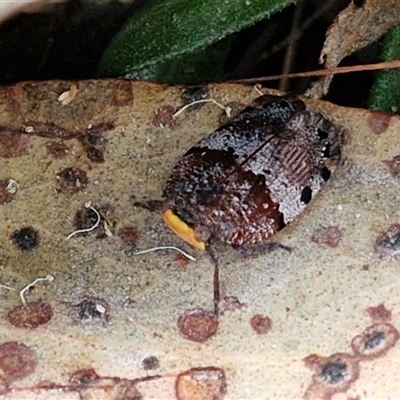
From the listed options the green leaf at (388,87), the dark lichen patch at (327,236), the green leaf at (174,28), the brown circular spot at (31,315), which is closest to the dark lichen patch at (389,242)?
the dark lichen patch at (327,236)

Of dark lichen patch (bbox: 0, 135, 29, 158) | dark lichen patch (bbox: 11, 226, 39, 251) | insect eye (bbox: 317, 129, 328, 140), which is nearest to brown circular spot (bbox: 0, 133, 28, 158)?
dark lichen patch (bbox: 0, 135, 29, 158)

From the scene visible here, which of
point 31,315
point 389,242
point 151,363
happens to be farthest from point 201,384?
point 389,242

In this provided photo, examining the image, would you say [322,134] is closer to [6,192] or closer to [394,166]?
[394,166]

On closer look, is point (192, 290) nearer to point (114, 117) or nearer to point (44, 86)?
point (114, 117)

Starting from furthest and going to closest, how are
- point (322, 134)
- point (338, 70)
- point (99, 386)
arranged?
point (338, 70) < point (322, 134) < point (99, 386)

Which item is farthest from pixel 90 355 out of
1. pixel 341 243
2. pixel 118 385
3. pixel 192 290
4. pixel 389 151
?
pixel 389 151
